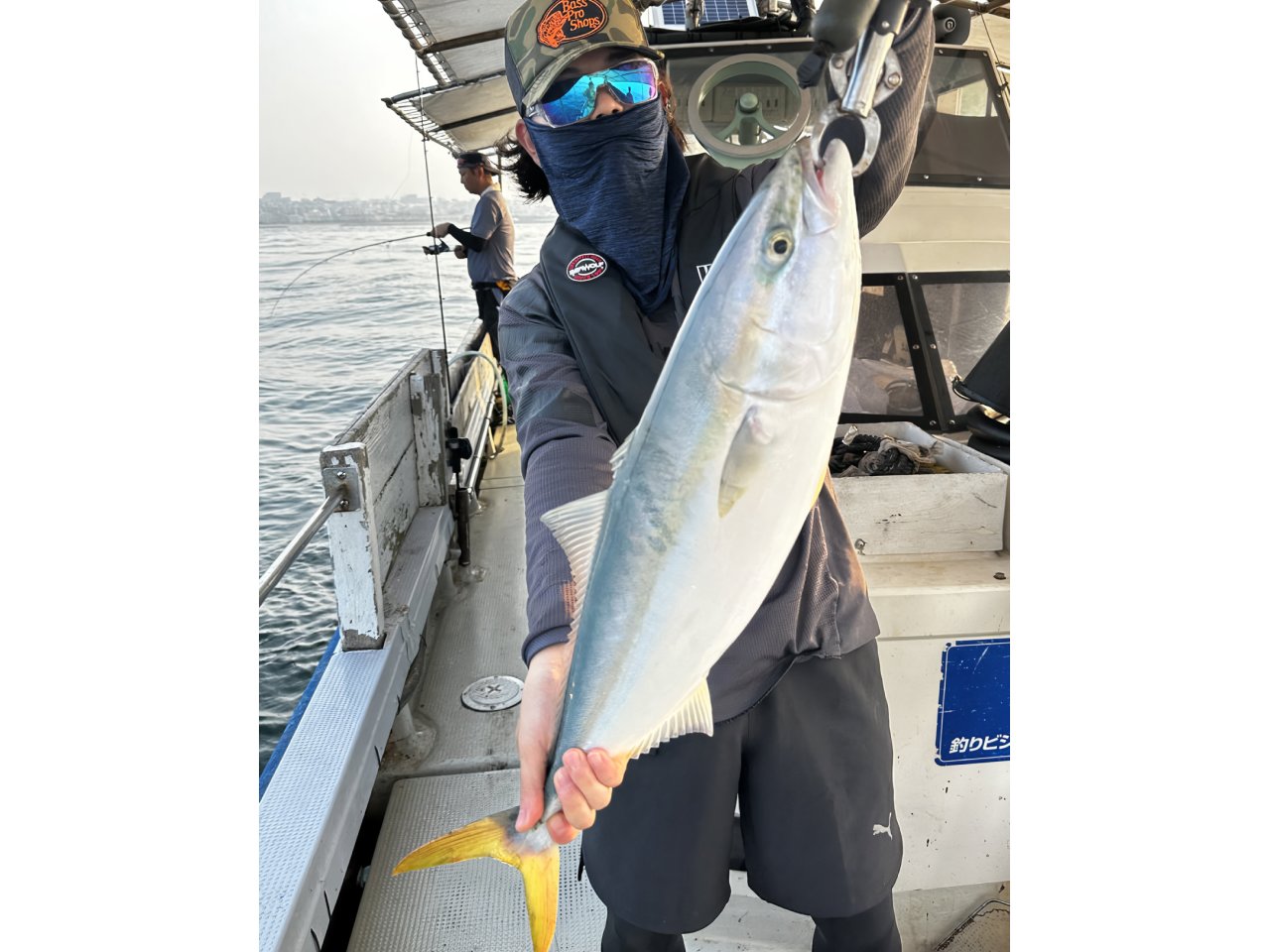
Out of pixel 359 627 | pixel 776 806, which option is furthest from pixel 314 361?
pixel 776 806

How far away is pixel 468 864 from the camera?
2.74 m

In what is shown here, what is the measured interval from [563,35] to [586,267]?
42 centimetres

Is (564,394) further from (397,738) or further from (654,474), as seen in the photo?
(397,738)

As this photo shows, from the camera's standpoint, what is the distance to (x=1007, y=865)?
7.96 feet

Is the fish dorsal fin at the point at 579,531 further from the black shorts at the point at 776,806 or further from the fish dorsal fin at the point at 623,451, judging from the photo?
the black shorts at the point at 776,806

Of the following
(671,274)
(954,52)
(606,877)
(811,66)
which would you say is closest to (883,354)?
(954,52)

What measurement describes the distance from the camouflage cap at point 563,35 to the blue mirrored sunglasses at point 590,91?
0.08 feet

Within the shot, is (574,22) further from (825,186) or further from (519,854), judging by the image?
(519,854)

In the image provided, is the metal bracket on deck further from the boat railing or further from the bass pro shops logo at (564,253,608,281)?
the bass pro shops logo at (564,253,608,281)

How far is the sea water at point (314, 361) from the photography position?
21.4 ft

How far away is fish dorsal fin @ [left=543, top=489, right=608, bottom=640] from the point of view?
3.50ft

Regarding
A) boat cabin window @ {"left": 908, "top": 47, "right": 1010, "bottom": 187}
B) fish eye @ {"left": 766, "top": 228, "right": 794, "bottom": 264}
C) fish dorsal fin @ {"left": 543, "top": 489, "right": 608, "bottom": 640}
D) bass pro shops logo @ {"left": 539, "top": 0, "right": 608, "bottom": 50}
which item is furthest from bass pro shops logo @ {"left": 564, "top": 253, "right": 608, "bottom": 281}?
boat cabin window @ {"left": 908, "top": 47, "right": 1010, "bottom": 187}

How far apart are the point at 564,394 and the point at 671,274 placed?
296mm

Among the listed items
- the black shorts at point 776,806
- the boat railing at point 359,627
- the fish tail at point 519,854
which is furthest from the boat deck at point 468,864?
the fish tail at point 519,854
